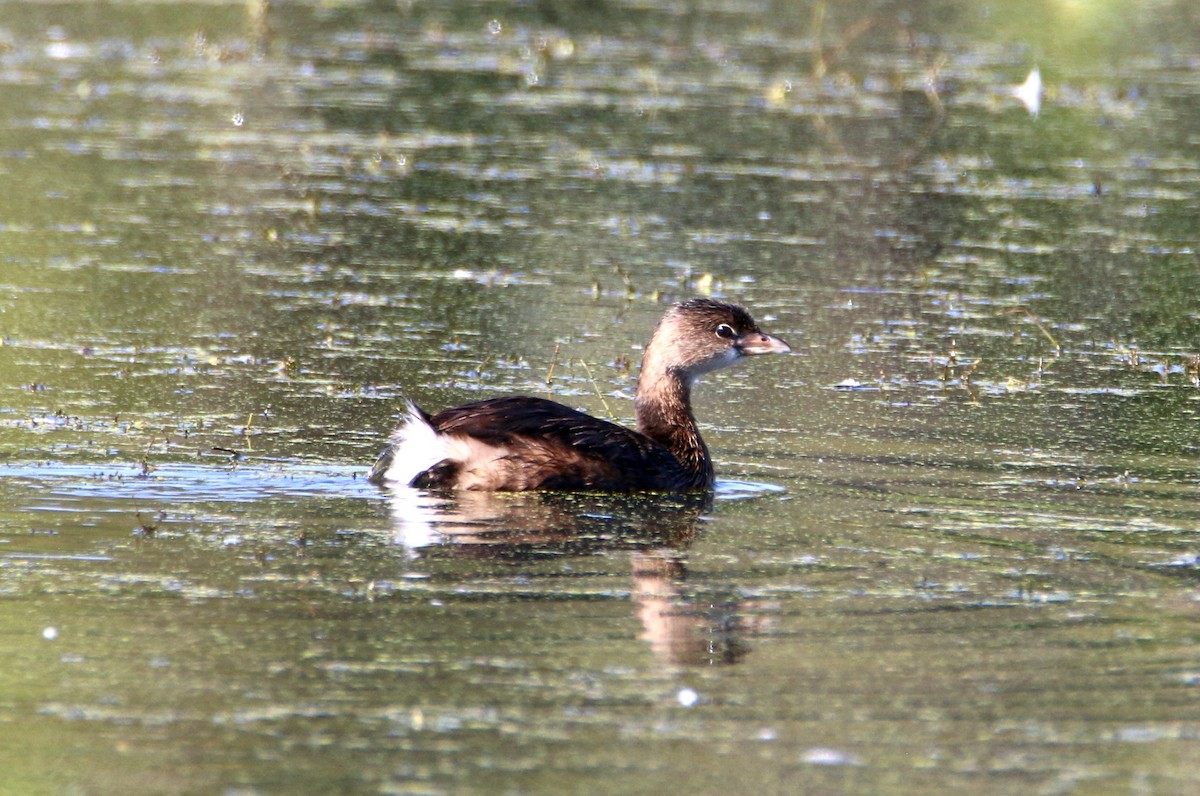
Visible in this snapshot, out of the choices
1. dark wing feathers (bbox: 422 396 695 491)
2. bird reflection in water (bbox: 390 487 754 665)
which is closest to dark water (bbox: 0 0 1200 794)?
bird reflection in water (bbox: 390 487 754 665)

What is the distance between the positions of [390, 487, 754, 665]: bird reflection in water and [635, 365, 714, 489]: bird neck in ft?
0.50

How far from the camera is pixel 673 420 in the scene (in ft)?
29.1

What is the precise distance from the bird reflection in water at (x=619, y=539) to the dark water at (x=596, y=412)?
0.08 ft

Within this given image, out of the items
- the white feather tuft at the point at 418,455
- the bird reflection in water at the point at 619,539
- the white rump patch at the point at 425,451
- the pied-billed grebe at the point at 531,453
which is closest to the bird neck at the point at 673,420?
the pied-billed grebe at the point at 531,453

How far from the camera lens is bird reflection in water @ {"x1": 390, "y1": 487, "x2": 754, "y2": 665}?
6176mm

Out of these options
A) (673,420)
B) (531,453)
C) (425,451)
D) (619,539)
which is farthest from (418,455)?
(673,420)

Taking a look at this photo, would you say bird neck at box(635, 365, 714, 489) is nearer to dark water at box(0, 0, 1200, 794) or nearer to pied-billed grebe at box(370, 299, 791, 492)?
pied-billed grebe at box(370, 299, 791, 492)

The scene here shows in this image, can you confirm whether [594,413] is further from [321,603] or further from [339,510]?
[321,603]

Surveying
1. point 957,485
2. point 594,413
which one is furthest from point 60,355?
point 957,485

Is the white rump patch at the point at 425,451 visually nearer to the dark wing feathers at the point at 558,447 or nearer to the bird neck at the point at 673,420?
the dark wing feathers at the point at 558,447

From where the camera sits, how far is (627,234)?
13.6 metres

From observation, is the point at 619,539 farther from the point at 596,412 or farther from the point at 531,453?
the point at 596,412

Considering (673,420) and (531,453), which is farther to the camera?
(673,420)

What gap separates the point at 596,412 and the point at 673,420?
68cm
